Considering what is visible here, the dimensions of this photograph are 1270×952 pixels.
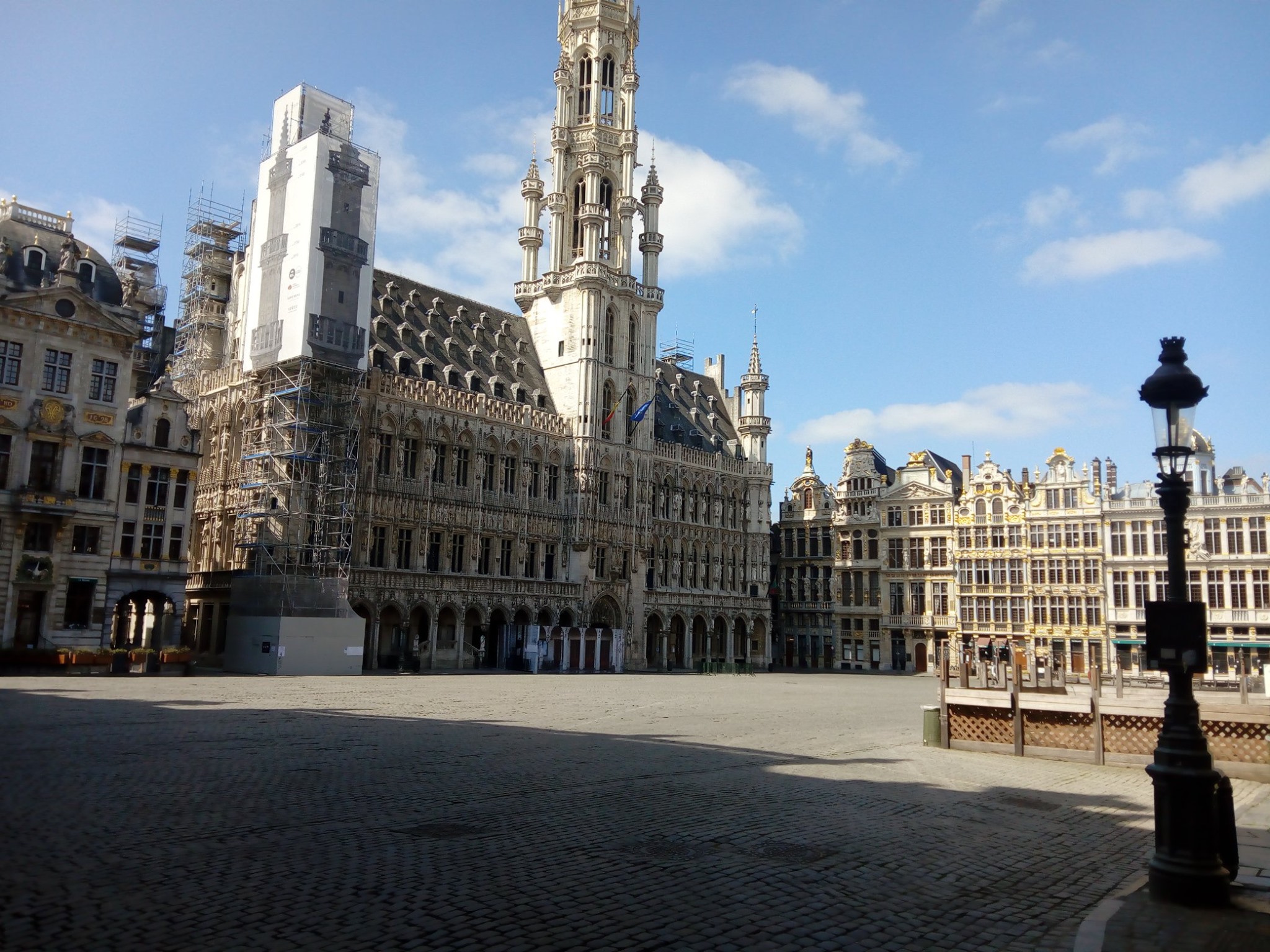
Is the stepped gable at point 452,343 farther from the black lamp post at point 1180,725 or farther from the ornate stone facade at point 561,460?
the black lamp post at point 1180,725

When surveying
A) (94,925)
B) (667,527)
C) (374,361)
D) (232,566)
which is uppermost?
(374,361)

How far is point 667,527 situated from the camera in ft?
237

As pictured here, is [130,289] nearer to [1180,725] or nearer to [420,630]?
[420,630]

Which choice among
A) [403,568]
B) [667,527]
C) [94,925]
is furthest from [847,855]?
[667,527]

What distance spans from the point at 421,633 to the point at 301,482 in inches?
467

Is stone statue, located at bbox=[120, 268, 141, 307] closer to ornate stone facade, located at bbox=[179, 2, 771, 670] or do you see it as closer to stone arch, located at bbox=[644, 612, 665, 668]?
ornate stone facade, located at bbox=[179, 2, 771, 670]

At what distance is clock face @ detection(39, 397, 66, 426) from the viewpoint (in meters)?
40.2

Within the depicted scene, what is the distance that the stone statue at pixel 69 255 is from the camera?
4125cm

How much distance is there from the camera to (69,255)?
136 ft

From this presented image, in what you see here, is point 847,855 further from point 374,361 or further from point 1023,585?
point 1023,585

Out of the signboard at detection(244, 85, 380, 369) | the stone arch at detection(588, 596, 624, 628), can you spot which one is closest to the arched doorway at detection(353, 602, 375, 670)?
the signboard at detection(244, 85, 380, 369)

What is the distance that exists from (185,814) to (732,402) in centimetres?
7624

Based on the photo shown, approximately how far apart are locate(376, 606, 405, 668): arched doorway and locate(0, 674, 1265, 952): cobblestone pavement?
31954mm

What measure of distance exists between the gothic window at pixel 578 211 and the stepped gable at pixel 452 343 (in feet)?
20.9
